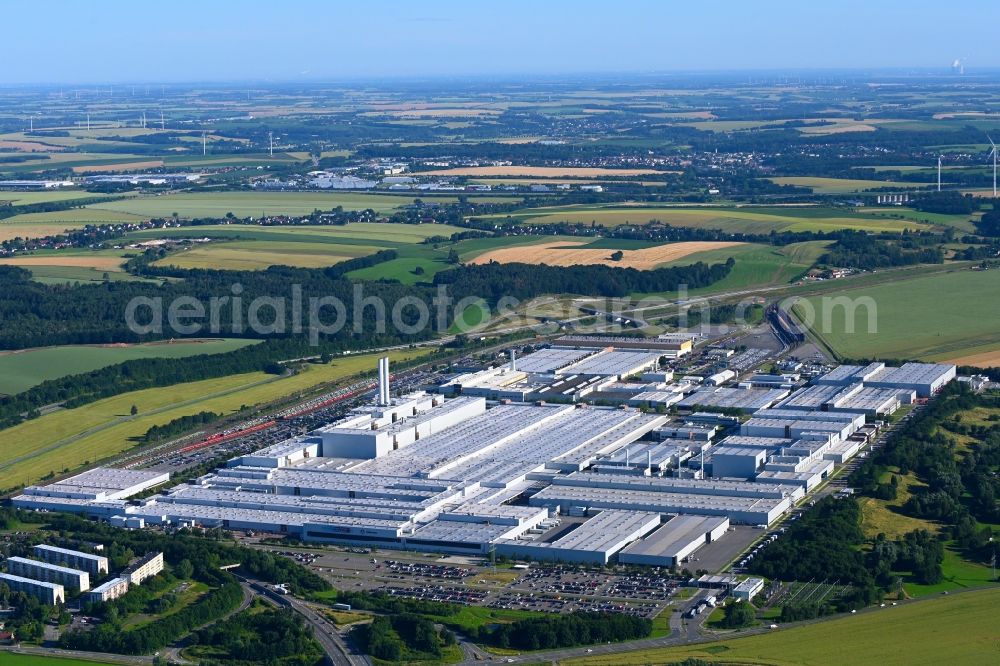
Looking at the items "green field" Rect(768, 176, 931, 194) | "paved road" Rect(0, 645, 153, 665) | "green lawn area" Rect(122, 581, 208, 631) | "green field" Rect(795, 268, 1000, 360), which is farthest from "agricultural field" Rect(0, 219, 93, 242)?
"paved road" Rect(0, 645, 153, 665)

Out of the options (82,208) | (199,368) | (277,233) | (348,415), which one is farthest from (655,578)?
(82,208)

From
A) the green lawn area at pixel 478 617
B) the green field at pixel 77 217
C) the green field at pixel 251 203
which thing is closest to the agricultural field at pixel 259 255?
the green field at pixel 77 217

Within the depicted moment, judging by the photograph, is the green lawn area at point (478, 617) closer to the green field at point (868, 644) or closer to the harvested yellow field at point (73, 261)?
the green field at point (868, 644)

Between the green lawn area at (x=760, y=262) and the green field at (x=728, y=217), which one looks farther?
the green field at (x=728, y=217)

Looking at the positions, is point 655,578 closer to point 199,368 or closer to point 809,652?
point 809,652

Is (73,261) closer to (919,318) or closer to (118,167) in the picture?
(919,318)

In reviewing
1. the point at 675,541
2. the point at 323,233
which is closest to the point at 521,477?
the point at 675,541
